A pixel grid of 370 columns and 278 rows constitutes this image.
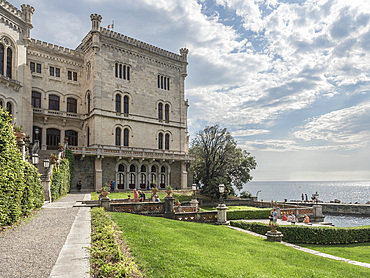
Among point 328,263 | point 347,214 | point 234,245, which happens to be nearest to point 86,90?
point 234,245

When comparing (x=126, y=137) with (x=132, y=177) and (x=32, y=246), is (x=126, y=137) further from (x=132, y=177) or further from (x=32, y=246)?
(x=32, y=246)

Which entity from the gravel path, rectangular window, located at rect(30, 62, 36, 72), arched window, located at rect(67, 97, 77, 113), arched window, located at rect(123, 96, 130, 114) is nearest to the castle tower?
rectangular window, located at rect(30, 62, 36, 72)

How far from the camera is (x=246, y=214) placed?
92.7ft

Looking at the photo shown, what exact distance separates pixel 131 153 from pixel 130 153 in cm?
14

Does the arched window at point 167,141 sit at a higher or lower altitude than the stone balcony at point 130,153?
higher

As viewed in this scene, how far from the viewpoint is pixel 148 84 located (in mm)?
44344

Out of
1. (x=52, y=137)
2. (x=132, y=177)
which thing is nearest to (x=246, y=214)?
(x=132, y=177)

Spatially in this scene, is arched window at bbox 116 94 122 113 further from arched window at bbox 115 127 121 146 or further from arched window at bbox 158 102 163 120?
arched window at bbox 158 102 163 120

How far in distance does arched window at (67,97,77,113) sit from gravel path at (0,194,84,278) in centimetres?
3108

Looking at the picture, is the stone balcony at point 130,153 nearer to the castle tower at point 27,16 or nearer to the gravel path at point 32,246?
the castle tower at point 27,16

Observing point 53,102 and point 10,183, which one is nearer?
point 10,183

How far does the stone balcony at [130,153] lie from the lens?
35.2 m

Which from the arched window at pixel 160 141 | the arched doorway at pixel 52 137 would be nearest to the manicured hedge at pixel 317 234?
the arched window at pixel 160 141

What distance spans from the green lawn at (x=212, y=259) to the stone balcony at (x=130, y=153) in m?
23.2
